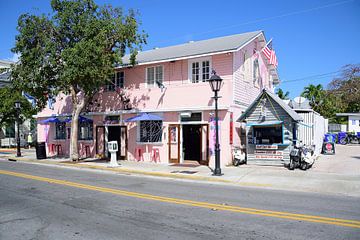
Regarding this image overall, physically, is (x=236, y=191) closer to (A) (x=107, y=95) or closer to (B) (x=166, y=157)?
(B) (x=166, y=157)

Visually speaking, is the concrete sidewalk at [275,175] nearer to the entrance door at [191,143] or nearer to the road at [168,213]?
the road at [168,213]

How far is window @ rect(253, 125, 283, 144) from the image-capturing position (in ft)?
51.4

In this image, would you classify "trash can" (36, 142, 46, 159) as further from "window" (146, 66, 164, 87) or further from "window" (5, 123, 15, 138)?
"window" (5, 123, 15, 138)

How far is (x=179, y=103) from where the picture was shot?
17.3m

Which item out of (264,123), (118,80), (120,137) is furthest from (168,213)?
(118,80)

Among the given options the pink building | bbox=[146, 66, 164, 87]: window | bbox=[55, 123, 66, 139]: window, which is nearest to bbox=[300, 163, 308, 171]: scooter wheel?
the pink building

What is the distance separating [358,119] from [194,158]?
94.4 feet

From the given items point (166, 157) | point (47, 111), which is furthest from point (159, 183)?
point (47, 111)

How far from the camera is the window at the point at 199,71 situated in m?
17.1

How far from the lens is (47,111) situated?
80.1ft

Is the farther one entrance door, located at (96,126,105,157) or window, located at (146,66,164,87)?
entrance door, located at (96,126,105,157)

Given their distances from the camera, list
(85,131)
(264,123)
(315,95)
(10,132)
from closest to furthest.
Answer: (264,123), (85,131), (10,132), (315,95)

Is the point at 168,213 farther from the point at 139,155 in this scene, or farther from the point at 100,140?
the point at 100,140

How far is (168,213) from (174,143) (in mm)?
10513
